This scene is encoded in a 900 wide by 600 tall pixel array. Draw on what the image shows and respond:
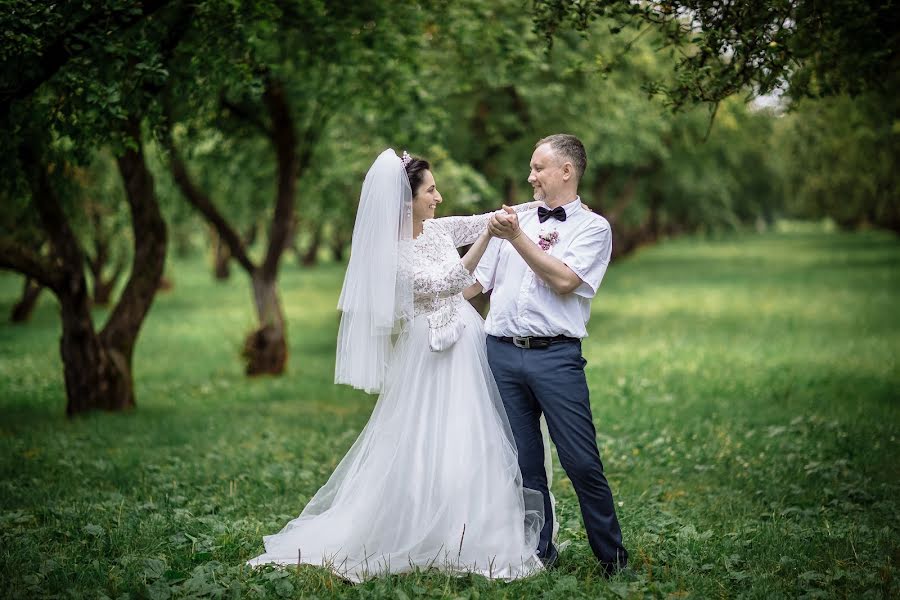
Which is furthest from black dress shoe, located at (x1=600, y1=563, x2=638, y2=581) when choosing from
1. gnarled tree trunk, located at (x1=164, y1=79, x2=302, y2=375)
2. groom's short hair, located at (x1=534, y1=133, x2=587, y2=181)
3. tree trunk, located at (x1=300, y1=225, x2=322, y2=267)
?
tree trunk, located at (x1=300, y1=225, x2=322, y2=267)

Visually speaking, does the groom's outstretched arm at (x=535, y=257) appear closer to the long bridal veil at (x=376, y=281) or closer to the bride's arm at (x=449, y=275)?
the bride's arm at (x=449, y=275)

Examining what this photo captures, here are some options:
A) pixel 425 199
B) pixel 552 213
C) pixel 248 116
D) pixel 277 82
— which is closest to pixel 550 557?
pixel 552 213

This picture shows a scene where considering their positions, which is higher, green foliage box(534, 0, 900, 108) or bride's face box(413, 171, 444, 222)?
green foliage box(534, 0, 900, 108)

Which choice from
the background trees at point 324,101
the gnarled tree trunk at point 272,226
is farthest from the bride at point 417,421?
the gnarled tree trunk at point 272,226

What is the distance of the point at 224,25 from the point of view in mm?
7996

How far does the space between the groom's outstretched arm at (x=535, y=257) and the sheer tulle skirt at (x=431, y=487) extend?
30.3 inches

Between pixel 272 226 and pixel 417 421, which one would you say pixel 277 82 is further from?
pixel 417 421

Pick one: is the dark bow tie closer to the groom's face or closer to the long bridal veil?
the groom's face

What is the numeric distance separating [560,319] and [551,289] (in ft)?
0.59

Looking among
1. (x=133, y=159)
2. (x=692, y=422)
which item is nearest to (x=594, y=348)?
(x=692, y=422)

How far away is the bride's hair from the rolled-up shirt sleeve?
994 mm

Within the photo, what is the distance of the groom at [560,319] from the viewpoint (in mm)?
5090

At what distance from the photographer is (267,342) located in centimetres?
1617

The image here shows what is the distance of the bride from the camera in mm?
5254
